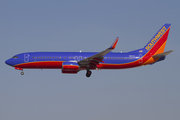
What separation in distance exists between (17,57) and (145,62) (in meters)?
24.2

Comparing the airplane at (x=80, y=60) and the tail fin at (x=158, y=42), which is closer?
the airplane at (x=80, y=60)

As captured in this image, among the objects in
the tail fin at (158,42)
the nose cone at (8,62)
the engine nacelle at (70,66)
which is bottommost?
the engine nacelle at (70,66)

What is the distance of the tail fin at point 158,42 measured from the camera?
64250 mm

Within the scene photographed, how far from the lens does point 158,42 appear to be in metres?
65.0

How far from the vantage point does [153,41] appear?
65.2 m

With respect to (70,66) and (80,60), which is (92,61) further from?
(70,66)

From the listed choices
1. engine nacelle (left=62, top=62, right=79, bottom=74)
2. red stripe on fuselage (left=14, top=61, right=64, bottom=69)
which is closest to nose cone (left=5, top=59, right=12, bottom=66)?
red stripe on fuselage (left=14, top=61, right=64, bottom=69)

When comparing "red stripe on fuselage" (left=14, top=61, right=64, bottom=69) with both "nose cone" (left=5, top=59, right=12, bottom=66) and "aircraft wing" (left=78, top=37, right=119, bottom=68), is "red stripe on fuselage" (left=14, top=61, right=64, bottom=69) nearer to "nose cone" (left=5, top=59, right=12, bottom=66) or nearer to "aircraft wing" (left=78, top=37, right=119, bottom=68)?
"nose cone" (left=5, top=59, right=12, bottom=66)

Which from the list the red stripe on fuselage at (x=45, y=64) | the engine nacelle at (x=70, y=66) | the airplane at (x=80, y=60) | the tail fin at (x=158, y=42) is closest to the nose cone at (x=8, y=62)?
the airplane at (x=80, y=60)

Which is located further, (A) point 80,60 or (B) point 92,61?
(A) point 80,60

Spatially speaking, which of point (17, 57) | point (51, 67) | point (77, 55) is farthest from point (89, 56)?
point (17, 57)

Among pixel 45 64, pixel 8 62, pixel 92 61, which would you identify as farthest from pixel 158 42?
pixel 8 62

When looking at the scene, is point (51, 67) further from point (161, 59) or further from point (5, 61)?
point (161, 59)

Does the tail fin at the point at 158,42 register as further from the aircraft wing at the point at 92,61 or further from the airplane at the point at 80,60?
the aircraft wing at the point at 92,61
